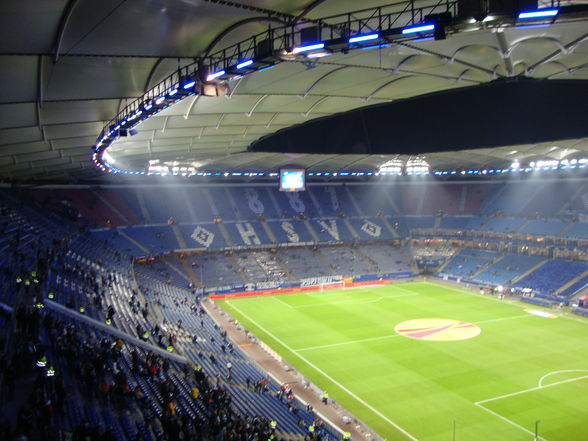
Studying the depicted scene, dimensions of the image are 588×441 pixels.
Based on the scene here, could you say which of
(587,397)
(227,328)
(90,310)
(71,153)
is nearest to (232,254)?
(227,328)

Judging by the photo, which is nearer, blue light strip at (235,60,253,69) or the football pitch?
blue light strip at (235,60,253,69)

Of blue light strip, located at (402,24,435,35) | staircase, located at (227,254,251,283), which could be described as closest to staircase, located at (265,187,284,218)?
staircase, located at (227,254,251,283)

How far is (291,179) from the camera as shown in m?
53.2

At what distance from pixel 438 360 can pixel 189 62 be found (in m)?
25.7

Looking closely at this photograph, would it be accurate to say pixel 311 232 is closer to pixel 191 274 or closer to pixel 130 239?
pixel 191 274

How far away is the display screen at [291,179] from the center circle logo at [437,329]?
62.6 feet

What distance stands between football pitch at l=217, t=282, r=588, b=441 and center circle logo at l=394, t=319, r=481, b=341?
86mm

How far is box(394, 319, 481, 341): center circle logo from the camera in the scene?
126ft

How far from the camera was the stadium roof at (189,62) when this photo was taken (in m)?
12.0

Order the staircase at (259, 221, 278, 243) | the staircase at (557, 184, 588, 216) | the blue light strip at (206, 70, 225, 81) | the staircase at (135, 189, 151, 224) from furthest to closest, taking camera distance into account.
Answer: the staircase at (259, 221, 278, 243)
the staircase at (557, 184, 588, 216)
the staircase at (135, 189, 151, 224)
the blue light strip at (206, 70, 225, 81)

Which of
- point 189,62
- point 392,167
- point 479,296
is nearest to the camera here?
point 189,62

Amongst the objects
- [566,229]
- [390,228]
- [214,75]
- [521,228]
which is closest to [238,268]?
[390,228]

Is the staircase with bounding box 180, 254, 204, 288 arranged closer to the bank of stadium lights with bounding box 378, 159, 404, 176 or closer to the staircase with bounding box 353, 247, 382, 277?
the staircase with bounding box 353, 247, 382, 277

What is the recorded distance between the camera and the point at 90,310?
24.4 meters
